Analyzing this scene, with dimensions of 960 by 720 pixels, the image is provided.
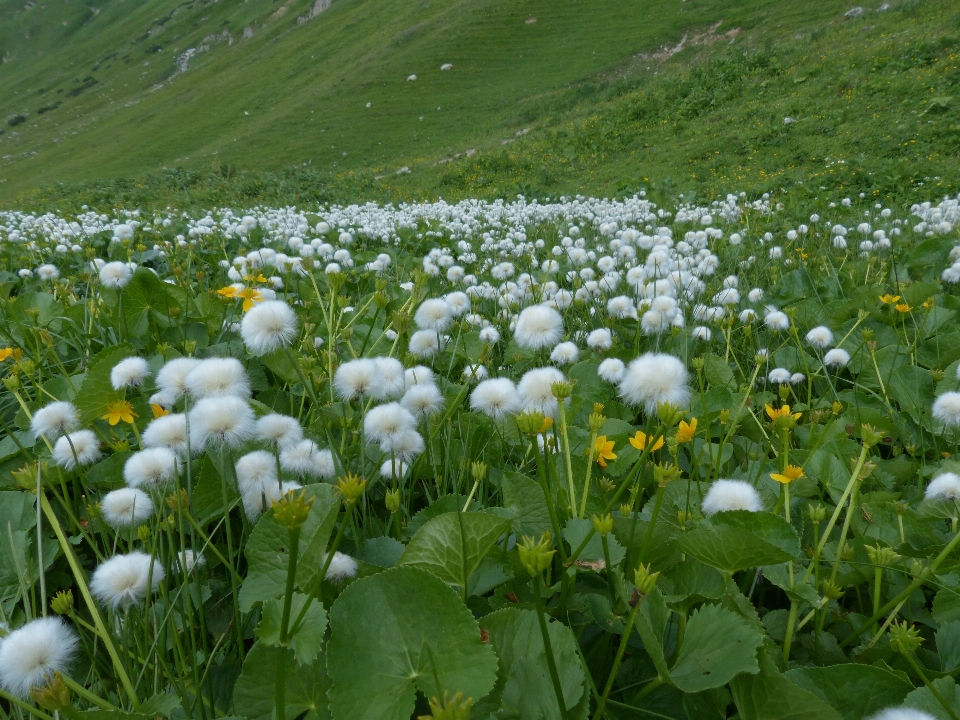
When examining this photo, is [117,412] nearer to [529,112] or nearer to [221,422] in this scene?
[221,422]

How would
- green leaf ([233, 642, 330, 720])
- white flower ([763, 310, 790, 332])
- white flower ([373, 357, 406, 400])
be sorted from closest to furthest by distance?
green leaf ([233, 642, 330, 720]) → white flower ([373, 357, 406, 400]) → white flower ([763, 310, 790, 332])

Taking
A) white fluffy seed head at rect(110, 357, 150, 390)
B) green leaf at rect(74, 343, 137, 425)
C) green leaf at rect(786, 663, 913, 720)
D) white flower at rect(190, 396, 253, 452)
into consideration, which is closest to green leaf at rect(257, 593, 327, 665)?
white flower at rect(190, 396, 253, 452)

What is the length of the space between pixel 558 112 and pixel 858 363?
26.7 m

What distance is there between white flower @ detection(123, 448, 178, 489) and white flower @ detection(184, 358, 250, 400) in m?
0.17

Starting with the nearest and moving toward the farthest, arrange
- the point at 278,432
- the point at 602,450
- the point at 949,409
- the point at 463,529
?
the point at 463,529 → the point at 278,432 → the point at 602,450 → the point at 949,409

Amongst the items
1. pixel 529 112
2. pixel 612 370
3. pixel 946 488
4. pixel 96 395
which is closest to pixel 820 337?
pixel 612 370

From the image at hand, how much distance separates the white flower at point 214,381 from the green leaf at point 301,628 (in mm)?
580

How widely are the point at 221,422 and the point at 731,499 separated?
119 cm

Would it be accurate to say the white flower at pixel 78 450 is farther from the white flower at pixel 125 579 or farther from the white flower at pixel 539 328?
the white flower at pixel 539 328

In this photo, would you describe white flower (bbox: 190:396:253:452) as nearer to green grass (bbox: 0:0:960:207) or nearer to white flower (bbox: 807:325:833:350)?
white flower (bbox: 807:325:833:350)

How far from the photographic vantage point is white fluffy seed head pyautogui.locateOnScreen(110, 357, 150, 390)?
1.75m

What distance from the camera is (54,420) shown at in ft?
5.47

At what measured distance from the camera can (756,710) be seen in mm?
1006

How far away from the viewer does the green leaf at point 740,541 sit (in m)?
1.01
